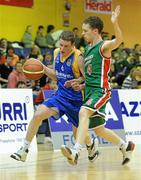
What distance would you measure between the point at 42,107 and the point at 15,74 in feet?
16.3

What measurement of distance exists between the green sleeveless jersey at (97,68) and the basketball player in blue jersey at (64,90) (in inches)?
13.3

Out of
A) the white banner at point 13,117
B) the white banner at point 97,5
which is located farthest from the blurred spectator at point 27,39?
the white banner at point 13,117

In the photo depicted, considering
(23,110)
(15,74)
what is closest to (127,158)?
(23,110)

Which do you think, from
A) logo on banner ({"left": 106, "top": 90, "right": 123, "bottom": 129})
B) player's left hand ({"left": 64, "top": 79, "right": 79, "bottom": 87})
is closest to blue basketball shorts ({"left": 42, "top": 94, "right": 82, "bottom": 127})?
player's left hand ({"left": 64, "top": 79, "right": 79, "bottom": 87})

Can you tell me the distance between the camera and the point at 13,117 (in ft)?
29.9

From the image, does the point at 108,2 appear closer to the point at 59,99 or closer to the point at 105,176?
the point at 59,99

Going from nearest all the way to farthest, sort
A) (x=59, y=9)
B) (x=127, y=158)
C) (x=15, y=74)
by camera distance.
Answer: (x=127, y=158) → (x=15, y=74) → (x=59, y=9)

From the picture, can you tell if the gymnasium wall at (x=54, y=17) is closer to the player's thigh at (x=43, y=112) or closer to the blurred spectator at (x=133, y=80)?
the blurred spectator at (x=133, y=80)

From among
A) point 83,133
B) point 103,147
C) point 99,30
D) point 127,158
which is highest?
point 99,30

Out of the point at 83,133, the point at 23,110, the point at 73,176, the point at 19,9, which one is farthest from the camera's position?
the point at 19,9

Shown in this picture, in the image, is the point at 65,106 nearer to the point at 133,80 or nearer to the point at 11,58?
the point at 133,80

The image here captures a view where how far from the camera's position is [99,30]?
6.68 metres

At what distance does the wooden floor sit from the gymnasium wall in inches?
433

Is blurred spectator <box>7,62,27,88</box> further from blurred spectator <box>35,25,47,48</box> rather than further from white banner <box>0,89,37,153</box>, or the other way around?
blurred spectator <box>35,25,47,48</box>
